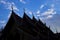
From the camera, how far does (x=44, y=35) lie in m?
32.4

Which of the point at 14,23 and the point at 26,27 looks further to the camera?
the point at 26,27

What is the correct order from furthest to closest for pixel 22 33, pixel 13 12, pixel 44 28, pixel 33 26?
1. pixel 44 28
2. pixel 33 26
3. pixel 13 12
4. pixel 22 33

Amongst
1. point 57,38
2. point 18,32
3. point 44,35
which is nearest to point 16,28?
point 18,32

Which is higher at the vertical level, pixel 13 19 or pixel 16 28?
pixel 13 19

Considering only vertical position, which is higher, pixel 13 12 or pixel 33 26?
pixel 13 12

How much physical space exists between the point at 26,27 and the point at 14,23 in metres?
→ 3.45

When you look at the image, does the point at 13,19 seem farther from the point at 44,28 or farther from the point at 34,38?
the point at 44,28

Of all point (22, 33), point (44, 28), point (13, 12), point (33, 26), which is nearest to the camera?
point (22, 33)

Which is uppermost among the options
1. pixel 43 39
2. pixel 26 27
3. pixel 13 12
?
pixel 13 12

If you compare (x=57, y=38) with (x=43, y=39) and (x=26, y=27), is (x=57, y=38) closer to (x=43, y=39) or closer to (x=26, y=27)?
(x=43, y=39)

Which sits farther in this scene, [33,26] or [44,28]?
[44,28]

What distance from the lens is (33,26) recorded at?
3153 cm

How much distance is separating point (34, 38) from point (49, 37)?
6.05m

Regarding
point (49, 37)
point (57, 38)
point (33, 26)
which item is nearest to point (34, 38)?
point (33, 26)
